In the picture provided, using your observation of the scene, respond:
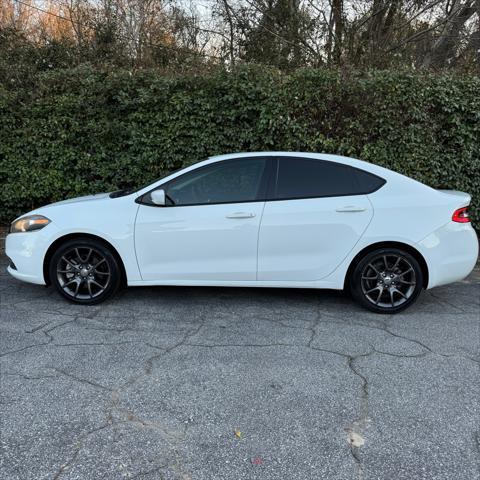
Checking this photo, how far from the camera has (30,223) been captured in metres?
4.70

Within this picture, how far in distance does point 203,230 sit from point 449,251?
244 centimetres

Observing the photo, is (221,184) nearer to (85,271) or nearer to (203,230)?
(203,230)

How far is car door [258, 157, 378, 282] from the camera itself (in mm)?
4484

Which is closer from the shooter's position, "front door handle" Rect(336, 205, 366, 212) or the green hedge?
"front door handle" Rect(336, 205, 366, 212)

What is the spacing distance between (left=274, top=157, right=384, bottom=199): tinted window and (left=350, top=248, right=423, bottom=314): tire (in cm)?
70

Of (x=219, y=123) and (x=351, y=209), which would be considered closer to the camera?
(x=351, y=209)

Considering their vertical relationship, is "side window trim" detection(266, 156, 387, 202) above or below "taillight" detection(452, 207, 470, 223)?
above

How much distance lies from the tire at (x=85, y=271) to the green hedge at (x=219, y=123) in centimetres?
305

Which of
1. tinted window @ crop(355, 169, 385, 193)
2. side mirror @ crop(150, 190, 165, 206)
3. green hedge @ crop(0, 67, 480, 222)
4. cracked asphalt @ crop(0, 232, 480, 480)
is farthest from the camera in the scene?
green hedge @ crop(0, 67, 480, 222)

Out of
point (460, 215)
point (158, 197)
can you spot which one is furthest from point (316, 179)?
point (158, 197)

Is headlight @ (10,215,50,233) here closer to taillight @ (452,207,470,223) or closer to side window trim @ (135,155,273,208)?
side window trim @ (135,155,273,208)

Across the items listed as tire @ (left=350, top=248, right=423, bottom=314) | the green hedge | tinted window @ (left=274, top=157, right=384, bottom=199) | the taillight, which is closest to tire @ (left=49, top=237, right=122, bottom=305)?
tinted window @ (left=274, top=157, right=384, bottom=199)

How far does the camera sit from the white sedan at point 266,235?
4.49 metres

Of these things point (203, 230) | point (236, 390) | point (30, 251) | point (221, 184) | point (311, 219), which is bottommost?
point (236, 390)
